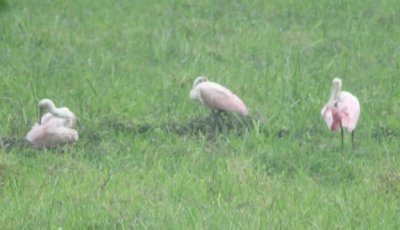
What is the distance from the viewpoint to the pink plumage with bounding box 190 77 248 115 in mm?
6773

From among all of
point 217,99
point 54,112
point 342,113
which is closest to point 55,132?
point 54,112

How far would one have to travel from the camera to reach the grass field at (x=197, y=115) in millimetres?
5395

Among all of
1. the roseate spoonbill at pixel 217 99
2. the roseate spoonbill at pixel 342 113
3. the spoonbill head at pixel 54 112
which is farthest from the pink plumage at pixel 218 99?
the spoonbill head at pixel 54 112

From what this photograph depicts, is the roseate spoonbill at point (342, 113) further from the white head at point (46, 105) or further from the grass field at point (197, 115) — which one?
the white head at point (46, 105)

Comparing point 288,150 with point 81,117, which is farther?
point 81,117

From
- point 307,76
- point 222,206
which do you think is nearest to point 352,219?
point 222,206

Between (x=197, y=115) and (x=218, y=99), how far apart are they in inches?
15.3

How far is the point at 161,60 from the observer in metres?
8.32

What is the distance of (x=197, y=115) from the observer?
23.4 ft

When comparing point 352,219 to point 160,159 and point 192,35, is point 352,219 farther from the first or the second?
point 192,35

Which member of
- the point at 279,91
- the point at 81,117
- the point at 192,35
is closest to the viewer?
the point at 81,117

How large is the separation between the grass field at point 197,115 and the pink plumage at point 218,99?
0.14 meters

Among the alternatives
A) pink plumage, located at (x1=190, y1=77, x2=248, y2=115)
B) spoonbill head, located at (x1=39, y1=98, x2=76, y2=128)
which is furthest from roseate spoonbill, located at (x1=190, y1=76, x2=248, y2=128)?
spoonbill head, located at (x1=39, y1=98, x2=76, y2=128)

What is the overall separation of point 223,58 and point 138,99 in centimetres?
140
